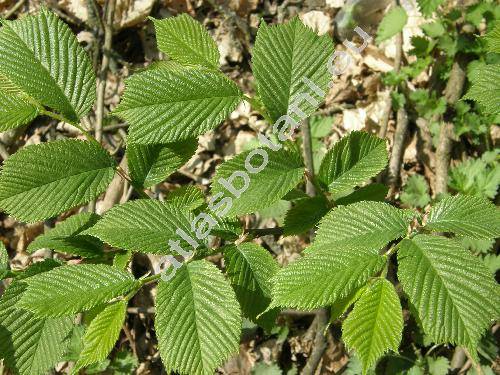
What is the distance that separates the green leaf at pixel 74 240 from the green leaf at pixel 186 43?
571 millimetres

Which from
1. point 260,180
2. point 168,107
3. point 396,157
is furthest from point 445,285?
point 396,157

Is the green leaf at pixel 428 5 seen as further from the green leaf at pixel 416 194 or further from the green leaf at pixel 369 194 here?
the green leaf at pixel 369 194

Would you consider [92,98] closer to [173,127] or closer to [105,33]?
[173,127]

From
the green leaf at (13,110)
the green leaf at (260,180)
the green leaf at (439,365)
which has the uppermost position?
the green leaf at (13,110)

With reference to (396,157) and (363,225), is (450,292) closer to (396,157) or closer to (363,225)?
(363,225)

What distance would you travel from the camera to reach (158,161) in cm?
137

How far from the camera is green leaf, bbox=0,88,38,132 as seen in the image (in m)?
1.21

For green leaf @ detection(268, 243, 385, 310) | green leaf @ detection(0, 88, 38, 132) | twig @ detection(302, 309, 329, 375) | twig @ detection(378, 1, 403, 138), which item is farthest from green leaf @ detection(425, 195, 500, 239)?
twig @ detection(378, 1, 403, 138)

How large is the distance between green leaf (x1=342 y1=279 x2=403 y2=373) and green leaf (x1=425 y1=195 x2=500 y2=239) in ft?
0.62

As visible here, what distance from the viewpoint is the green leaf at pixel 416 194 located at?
241 centimetres

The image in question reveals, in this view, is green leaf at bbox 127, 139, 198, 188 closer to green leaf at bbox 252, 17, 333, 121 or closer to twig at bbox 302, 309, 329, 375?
green leaf at bbox 252, 17, 333, 121

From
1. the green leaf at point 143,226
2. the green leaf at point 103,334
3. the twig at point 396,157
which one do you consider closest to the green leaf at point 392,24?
the twig at point 396,157

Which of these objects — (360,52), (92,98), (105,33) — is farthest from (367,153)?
(105,33)

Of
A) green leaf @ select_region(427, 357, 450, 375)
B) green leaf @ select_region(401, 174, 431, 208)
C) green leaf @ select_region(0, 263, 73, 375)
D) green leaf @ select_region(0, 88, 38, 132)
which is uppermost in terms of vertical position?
green leaf @ select_region(0, 88, 38, 132)
